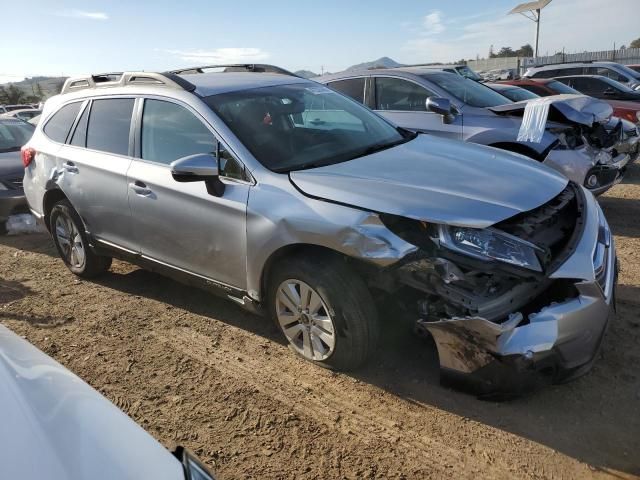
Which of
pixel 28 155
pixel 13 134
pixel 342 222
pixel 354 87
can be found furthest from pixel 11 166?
pixel 342 222

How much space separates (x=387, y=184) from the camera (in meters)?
Answer: 3.05

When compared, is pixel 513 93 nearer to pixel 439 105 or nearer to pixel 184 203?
pixel 439 105

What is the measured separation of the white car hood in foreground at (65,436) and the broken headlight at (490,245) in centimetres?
178

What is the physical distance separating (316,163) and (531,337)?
166 centimetres

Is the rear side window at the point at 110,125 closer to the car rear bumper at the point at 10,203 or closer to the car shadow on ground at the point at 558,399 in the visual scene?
the car shadow on ground at the point at 558,399

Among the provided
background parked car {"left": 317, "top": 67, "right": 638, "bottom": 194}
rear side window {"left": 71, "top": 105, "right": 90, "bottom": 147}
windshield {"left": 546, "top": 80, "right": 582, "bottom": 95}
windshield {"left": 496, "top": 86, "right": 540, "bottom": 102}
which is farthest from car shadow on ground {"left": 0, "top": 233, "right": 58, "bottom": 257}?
windshield {"left": 546, "top": 80, "right": 582, "bottom": 95}

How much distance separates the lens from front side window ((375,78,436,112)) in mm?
6820

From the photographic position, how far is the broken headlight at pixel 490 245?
275 centimetres

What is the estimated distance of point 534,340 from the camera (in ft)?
8.64

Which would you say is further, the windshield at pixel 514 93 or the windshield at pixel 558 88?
the windshield at pixel 558 88

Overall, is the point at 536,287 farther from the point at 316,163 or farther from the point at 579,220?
the point at 316,163

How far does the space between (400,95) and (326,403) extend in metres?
4.93

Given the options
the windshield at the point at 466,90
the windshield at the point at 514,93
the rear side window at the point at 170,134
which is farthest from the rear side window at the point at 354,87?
the rear side window at the point at 170,134

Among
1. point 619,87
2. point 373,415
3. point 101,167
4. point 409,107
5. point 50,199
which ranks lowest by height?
point 373,415
